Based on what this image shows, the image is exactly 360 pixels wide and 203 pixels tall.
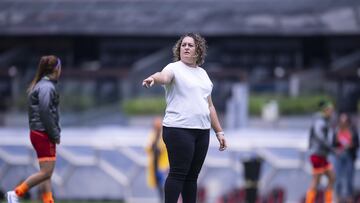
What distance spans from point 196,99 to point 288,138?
1138 centimetres

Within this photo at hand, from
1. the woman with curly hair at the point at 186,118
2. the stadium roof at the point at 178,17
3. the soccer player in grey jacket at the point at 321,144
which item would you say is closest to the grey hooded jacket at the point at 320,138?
the soccer player in grey jacket at the point at 321,144

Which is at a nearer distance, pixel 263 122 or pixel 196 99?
pixel 196 99

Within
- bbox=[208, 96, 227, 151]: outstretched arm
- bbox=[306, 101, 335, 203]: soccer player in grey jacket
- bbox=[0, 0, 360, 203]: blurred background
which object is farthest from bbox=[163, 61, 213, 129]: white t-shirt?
bbox=[0, 0, 360, 203]: blurred background

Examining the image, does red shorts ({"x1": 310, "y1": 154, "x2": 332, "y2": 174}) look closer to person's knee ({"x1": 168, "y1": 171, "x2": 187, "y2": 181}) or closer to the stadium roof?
person's knee ({"x1": 168, "y1": 171, "x2": 187, "y2": 181})

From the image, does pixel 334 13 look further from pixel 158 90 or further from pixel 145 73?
pixel 158 90

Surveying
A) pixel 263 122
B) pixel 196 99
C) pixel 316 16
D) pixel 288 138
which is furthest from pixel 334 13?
pixel 196 99

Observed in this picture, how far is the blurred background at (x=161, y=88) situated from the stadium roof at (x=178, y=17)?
42mm

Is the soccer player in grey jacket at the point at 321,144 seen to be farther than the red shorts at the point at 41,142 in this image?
Yes

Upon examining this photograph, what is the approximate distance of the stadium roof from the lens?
107 ft

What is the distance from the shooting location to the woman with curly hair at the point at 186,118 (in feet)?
30.2

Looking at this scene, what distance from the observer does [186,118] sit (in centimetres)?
923

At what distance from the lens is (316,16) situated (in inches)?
1284

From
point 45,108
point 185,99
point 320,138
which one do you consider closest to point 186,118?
point 185,99

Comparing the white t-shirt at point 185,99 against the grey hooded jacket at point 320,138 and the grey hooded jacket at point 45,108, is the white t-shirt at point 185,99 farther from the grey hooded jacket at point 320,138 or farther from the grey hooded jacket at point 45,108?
the grey hooded jacket at point 320,138
